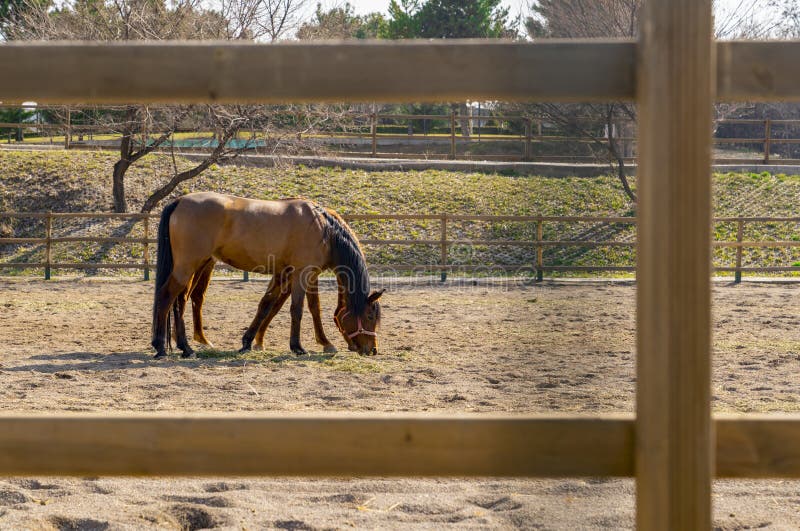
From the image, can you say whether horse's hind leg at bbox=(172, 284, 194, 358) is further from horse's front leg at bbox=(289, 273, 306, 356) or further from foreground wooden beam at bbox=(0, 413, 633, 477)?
foreground wooden beam at bbox=(0, 413, 633, 477)

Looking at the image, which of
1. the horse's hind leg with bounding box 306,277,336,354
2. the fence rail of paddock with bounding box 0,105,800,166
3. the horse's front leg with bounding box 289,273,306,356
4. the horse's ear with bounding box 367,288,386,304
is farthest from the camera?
the fence rail of paddock with bounding box 0,105,800,166

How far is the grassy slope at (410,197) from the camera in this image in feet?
54.4

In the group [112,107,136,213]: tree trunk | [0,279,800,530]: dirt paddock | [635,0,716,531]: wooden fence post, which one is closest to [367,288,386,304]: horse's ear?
[0,279,800,530]: dirt paddock

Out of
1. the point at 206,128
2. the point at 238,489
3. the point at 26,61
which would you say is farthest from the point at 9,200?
the point at 26,61

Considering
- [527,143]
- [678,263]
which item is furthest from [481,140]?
[678,263]

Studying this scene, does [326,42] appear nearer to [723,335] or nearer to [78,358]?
[78,358]

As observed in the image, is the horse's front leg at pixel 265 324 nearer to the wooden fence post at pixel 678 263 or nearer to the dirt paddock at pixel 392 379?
the dirt paddock at pixel 392 379

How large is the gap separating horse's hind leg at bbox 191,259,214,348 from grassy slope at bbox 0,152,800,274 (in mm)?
8095

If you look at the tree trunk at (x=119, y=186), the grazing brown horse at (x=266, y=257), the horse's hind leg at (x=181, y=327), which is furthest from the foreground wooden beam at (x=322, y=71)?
the tree trunk at (x=119, y=186)

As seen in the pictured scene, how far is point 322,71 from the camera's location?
1346mm

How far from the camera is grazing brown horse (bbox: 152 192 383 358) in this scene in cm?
768

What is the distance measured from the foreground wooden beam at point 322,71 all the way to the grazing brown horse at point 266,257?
20.3 feet

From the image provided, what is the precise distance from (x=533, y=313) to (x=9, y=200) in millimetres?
13433

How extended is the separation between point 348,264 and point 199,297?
5.80 feet
